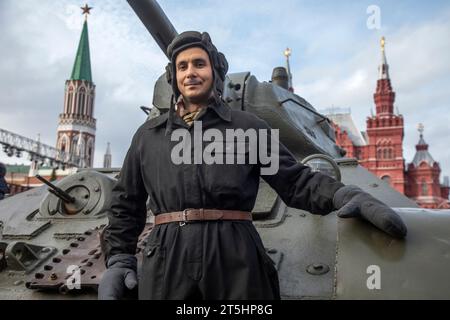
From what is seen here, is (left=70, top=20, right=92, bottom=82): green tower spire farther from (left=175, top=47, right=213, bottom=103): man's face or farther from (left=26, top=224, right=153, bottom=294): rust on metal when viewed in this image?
(left=175, top=47, right=213, bottom=103): man's face

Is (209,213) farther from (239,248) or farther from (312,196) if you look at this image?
(312,196)

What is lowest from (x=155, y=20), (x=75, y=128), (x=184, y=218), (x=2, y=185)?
(x=184, y=218)

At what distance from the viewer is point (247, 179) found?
8.29ft

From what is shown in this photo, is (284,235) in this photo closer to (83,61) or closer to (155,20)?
(155,20)

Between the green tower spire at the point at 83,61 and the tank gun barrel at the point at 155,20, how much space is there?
74.3m

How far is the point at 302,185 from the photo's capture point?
8.34 ft

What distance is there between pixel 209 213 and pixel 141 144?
0.60 metres

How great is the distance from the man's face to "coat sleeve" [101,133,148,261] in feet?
1.32

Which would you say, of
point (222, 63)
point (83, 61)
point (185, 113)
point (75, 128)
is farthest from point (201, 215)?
point (83, 61)

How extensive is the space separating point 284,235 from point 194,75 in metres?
1.39

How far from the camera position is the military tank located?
2160 mm

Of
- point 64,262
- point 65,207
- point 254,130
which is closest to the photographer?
point 254,130

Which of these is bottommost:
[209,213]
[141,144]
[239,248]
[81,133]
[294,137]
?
[239,248]

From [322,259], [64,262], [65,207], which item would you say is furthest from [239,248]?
[65,207]
